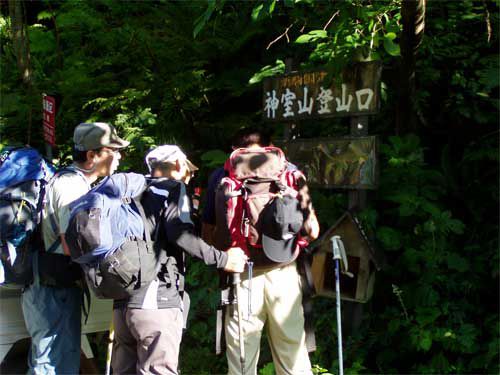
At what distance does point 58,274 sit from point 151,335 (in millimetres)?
780

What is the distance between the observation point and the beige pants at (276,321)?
3391 mm

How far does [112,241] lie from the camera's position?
2822 mm

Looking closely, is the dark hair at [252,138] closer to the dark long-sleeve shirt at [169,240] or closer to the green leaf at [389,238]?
the dark long-sleeve shirt at [169,240]

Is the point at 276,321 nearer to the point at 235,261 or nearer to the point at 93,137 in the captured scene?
the point at 235,261

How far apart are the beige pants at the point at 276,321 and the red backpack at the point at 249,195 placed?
6.8 inches

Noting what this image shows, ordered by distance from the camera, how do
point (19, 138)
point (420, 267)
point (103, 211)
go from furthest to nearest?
point (19, 138)
point (420, 267)
point (103, 211)

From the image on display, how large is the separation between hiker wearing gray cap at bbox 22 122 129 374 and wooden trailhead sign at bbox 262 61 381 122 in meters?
2.10

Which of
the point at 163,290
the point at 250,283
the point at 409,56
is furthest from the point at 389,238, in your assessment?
the point at 163,290

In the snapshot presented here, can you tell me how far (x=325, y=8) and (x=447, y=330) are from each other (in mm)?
3182

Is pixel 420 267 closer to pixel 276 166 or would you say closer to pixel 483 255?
pixel 483 255

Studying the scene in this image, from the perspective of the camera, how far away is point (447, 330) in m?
4.51

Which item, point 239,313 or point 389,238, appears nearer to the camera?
point 239,313

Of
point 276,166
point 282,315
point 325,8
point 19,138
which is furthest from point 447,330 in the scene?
point 19,138

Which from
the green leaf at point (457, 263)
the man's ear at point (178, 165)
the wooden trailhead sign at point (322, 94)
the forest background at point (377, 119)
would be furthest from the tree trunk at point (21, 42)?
the green leaf at point (457, 263)
